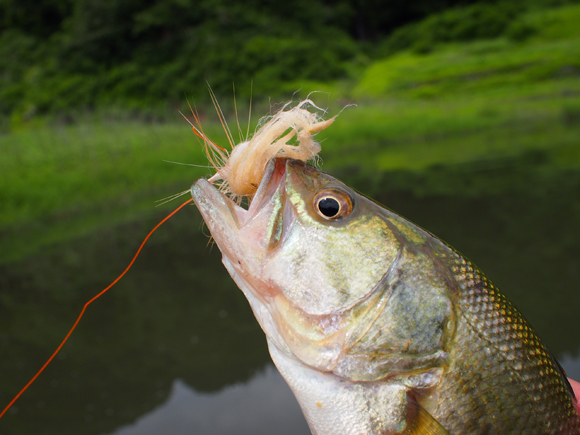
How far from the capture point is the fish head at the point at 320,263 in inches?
42.9

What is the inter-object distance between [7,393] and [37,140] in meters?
8.49

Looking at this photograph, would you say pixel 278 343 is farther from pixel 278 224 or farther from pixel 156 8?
pixel 156 8

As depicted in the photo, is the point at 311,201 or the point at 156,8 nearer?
the point at 311,201

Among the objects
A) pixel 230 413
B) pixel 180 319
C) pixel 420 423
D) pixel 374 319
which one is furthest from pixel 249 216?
pixel 180 319

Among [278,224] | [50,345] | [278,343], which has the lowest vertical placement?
[50,345]

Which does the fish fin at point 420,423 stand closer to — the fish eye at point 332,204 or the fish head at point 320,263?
the fish head at point 320,263

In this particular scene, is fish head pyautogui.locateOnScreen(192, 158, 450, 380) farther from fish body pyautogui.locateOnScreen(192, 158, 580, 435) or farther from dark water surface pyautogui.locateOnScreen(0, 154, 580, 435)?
dark water surface pyautogui.locateOnScreen(0, 154, 580, 435)

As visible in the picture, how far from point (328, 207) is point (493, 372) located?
59 centimetres

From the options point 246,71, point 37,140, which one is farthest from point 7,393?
point 246,71

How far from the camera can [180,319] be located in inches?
156

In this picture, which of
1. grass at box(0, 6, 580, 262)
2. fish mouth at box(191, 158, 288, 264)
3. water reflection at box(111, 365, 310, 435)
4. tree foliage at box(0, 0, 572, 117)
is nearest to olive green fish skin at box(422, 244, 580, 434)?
fish mouth at box(191, 158, 288, 264)

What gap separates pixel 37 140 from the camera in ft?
33.3

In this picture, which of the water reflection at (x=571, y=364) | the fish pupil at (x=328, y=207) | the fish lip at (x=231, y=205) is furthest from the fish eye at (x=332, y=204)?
the water reflection at (x=571, y=364)

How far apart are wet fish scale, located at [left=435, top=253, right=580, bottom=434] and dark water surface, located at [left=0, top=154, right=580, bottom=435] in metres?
1.73
